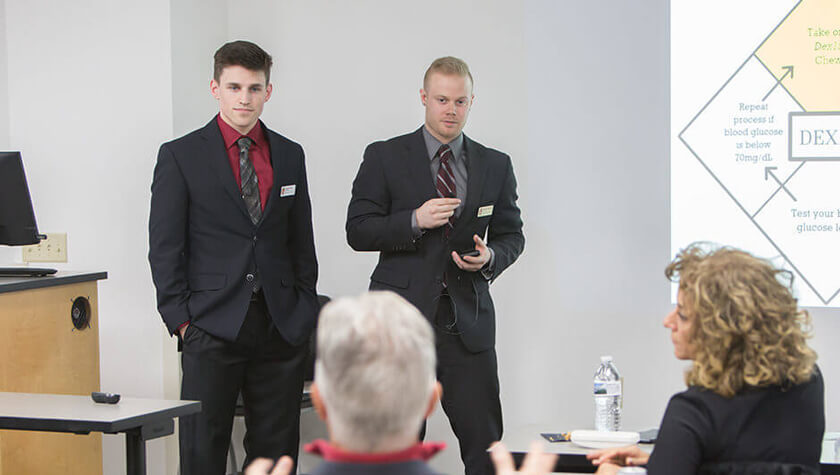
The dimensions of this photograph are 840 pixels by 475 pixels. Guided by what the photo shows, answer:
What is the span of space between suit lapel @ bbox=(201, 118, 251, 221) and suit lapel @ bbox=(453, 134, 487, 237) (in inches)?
29.9

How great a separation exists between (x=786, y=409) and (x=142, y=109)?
10.6 ft

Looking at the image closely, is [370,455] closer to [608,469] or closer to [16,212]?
[608,469]

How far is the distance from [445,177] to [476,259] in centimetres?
35

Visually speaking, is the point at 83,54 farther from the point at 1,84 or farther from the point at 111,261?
the point at 111,261

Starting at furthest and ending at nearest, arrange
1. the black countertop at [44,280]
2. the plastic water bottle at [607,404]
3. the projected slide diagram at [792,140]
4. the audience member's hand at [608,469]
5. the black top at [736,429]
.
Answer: the projected slide diagram at [792,140] < the black countertop at [44,280] < the plastic water bottle at [607,404] < the audience member's hand at [608,469] < the black top at [736,429]

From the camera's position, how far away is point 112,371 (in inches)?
164

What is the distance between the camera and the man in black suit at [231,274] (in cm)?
302

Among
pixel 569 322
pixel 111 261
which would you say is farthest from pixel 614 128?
pixel 111 261

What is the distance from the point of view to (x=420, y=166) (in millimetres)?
3268

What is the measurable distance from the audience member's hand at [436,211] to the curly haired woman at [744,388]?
4.50 feet

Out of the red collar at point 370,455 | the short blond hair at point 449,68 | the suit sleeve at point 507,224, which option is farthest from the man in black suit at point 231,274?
the red collar at point 370,455

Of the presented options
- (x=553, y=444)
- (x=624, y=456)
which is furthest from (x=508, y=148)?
(x=624, y=456)

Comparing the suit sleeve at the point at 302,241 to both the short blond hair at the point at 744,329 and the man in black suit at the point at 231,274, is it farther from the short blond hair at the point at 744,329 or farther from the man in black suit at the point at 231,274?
the short blond hair at the point at 744,329

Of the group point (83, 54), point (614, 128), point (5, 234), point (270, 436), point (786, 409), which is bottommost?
point (270, 436)
